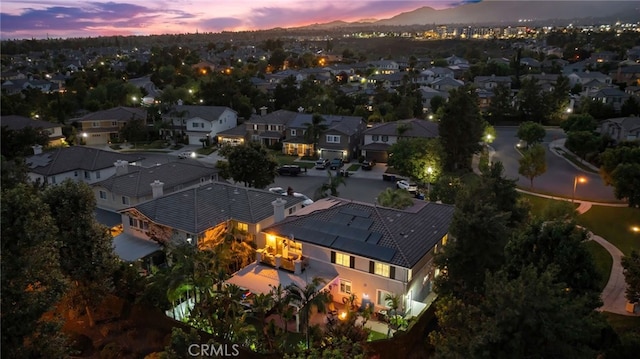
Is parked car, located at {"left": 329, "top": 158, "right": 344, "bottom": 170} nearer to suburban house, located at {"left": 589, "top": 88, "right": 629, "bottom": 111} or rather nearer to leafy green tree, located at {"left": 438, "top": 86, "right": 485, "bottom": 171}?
leafy green tree, located at {"left": 438, "top": 86, "right": 485, "bottom": 171}

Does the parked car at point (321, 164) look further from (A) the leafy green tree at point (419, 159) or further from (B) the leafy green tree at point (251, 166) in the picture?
(B) the leafy green tree at point (251, 166)

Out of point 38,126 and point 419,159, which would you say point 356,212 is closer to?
point 419,159

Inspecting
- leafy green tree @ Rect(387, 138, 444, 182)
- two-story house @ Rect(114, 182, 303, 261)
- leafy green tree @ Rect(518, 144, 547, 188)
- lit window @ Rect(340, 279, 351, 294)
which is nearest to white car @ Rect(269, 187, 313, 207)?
two-story house @ Rect(114, 182, 303, 261)

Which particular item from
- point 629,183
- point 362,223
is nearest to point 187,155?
point 362,223

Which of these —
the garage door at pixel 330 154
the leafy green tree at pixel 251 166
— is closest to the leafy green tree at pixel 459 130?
the garage door at pixel 330 154

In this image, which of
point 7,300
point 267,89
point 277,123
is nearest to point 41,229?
point 7,300

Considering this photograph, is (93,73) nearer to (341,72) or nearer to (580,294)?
(341,72)
